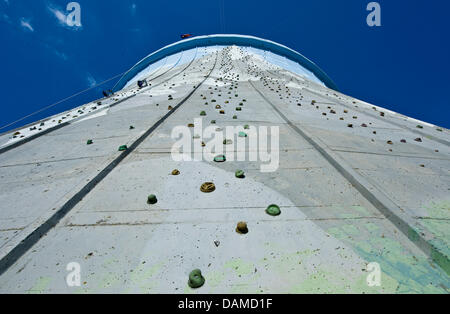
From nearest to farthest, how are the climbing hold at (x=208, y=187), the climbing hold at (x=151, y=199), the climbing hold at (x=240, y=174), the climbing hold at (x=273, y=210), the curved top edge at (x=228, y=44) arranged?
the climbing hold at (x=273, y=210)
the climbing hold at (x=151, y=199)
the climbing hold at (x=208, y=187)
the climbing hold at (x=240, y=174)
the curved top edge at (x=228, y=44)

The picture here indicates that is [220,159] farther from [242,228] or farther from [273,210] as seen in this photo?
[242,228]

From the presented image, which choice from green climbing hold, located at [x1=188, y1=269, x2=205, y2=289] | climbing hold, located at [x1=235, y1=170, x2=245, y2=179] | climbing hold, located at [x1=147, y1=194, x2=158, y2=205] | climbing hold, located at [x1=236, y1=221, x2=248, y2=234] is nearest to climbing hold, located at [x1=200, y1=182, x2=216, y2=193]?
climbing hold, located at [x1=235, y1=170, x2=245, y2=179]

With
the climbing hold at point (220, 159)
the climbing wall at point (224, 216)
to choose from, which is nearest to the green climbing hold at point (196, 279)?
the climbing wall at point (224, 216)

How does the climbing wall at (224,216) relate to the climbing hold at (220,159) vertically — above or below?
below

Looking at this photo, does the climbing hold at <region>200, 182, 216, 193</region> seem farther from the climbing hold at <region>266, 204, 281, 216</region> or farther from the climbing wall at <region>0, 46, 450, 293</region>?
the climbing hold at <region>266, 204, 281, 216</region>

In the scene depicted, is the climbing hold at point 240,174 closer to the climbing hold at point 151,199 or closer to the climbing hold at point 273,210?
the climbing hold at point 273,210
